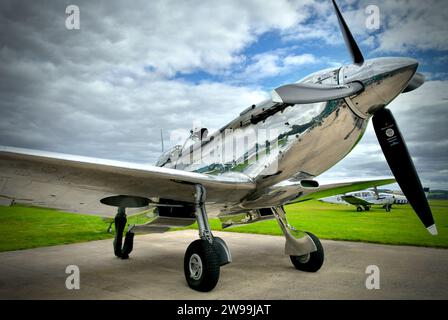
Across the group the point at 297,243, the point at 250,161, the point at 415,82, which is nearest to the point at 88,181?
the point at 250,161

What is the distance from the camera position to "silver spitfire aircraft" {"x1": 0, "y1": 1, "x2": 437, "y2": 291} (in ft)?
11.0

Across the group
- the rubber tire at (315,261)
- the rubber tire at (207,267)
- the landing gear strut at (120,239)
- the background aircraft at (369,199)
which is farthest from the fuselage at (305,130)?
the background aircraft at (369,199)

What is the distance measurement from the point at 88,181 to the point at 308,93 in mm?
3003

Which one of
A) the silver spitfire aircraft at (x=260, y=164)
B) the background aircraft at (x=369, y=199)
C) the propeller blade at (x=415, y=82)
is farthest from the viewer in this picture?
the background aircraft at (x=369, y=199)

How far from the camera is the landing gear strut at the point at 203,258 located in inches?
157

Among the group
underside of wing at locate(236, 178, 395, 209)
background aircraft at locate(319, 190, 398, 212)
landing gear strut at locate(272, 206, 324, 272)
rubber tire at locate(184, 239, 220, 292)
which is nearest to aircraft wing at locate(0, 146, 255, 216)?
underside of wing at locate(236, 178, 395, 209)

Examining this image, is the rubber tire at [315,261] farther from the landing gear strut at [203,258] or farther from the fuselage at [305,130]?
the landing gear strut at [203,258]

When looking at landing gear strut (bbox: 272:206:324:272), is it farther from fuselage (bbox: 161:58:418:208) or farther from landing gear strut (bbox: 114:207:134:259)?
landing gear strut (bbox: 114:207:134:259)

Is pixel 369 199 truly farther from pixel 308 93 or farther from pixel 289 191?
pixel 308 93

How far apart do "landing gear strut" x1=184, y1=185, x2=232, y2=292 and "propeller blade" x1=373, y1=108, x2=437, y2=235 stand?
8.56 ft

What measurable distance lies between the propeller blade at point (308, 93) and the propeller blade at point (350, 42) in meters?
0.54

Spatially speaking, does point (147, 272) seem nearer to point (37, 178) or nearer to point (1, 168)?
point (37, 178)
